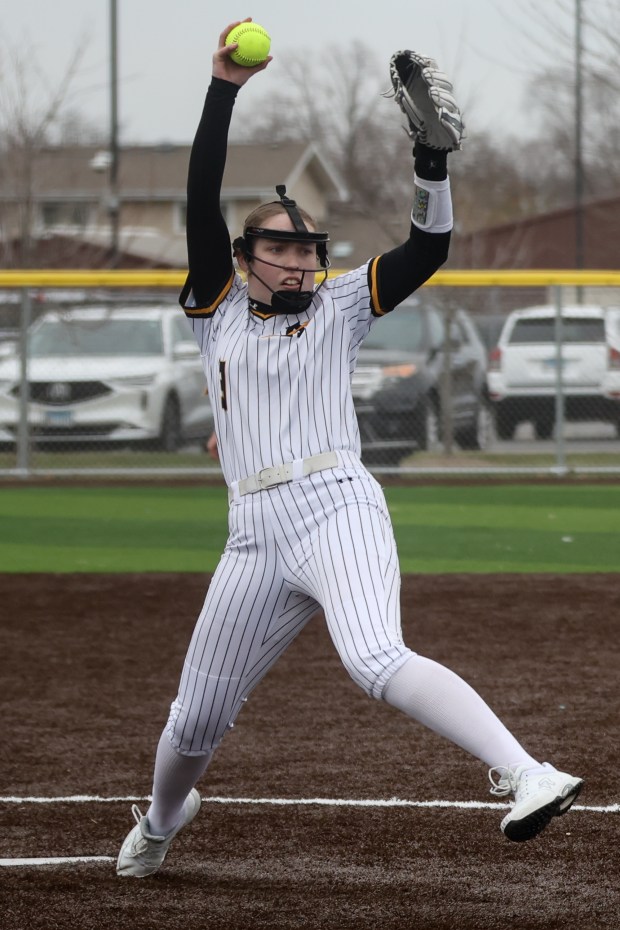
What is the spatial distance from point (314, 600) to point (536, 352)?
12923 millimetres

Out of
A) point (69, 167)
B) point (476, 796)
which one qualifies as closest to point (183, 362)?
point (476, 796)

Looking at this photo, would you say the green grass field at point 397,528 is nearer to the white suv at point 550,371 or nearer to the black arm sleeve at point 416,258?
the white suv at point 550,371

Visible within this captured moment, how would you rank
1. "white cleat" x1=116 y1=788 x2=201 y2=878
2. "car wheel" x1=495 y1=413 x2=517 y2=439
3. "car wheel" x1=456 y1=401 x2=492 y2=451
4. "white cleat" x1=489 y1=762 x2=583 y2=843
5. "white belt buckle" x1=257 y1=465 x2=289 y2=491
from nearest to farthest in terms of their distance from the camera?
"white cleat" x1=489 y1=762 x2=583 y2=843, "white belt buckle" x1=257 y1=465 x2=289 y2=491, "white cleat" x1=116 y1=788 x2=201 y2=878, "car wheel" x1=456 y1=401 x2=492 y2=451, "car wheel" x1=495 y1=413 x2=517 y2=439

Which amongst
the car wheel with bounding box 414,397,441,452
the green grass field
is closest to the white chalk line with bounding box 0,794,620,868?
the green grass field

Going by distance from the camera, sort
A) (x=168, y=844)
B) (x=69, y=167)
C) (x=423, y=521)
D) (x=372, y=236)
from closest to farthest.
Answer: (x=168, y=844) < (x=423, y=521) < (x=69, y=167) < (x=372, y=236)

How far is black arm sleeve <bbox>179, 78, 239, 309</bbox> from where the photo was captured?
12.7ft

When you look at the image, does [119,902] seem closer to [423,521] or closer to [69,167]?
[423,521]

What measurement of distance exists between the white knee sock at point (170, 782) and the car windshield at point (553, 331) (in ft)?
42.4

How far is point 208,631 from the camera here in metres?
3.74

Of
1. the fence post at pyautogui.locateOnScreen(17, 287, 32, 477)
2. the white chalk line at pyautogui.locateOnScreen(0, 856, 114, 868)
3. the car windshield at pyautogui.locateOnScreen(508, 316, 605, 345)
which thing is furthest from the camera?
the car windshield at pyautogui.locateOnScreen(508, 316, 605, 345)

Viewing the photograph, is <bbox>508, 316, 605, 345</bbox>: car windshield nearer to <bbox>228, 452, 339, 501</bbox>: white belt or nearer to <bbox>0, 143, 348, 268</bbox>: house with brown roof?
<bbox>0, 143, 348, 268</bbox>: house with brown roof

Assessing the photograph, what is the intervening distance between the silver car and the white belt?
12.3 m

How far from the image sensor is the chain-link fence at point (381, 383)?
15.6 meters

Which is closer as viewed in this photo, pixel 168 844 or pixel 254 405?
pixel 254 405
